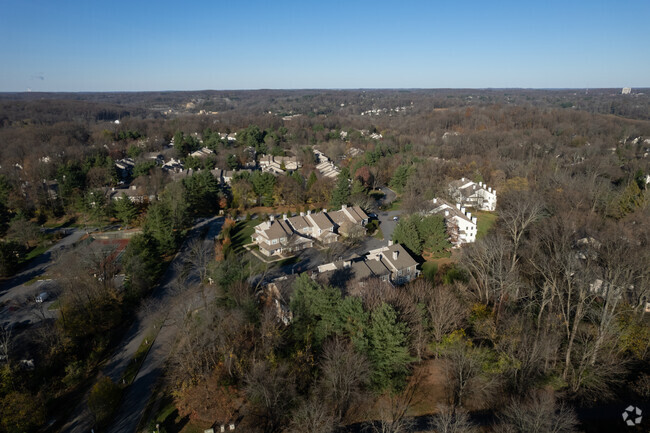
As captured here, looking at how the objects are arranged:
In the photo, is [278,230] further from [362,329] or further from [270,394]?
[270,394]

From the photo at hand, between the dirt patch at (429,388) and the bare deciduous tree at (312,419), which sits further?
the dirt patch at (429,388)

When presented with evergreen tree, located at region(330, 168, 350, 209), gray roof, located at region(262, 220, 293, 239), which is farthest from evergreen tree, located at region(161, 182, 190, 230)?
evergreen tree, located at region(330, 168, 350, 209)

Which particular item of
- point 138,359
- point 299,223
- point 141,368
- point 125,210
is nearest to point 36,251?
point 125,210

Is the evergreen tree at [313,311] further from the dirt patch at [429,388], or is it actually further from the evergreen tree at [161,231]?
the evergreen tree at [161,231]

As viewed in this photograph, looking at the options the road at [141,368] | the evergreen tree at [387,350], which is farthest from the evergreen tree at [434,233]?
the road at [141,368]

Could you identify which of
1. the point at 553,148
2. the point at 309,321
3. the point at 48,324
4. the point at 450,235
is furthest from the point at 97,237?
the point at 553,148

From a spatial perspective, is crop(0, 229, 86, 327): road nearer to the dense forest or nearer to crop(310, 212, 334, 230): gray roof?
the dense forest
